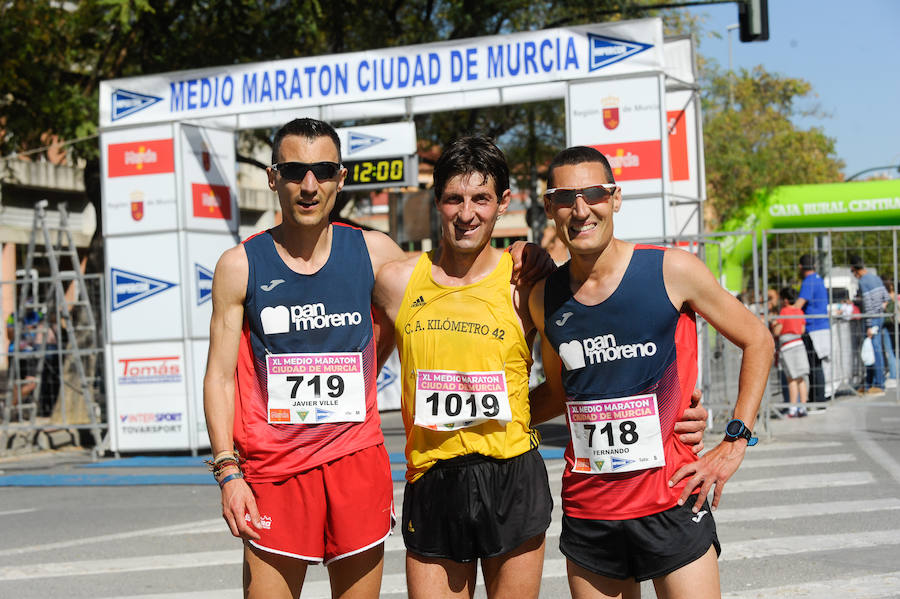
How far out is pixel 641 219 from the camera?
40.1 feet

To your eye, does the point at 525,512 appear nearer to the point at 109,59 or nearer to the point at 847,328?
the point at 847,328

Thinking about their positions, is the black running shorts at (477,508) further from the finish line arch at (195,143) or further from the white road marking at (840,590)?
the finish line arch at (195,143)

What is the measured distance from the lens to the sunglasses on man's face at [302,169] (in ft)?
13.3

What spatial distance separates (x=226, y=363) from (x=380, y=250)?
0.75m

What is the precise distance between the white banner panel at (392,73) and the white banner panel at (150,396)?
3.05m

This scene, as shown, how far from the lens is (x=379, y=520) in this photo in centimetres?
410

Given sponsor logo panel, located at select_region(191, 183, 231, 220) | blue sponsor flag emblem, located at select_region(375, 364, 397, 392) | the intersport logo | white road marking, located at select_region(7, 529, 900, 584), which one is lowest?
white road marking, located at select_region(7, 529, 900, 584)

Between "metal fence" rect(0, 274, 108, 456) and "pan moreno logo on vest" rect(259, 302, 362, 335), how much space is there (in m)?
10.1

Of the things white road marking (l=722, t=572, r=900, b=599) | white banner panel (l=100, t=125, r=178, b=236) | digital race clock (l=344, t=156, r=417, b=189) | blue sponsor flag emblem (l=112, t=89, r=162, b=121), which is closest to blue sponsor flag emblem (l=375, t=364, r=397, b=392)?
digital race clock (l=344, t=156, r=417, b=189)

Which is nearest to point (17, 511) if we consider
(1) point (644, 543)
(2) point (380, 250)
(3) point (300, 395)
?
(3) point (300, 395)

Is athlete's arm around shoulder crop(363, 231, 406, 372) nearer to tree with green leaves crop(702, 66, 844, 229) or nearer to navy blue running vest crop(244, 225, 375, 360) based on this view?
navy blue running vest crop(244, 225, 375, 360)

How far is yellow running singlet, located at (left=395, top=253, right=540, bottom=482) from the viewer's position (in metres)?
3.78

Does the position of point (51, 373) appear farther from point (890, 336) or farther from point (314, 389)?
point (314, 389)

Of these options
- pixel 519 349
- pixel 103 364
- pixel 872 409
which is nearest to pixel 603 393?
pixel 519 349
